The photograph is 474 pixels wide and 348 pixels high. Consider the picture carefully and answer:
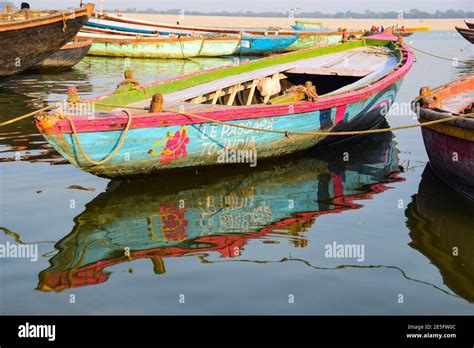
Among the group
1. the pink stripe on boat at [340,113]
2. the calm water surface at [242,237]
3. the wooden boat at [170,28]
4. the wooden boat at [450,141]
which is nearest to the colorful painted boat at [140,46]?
the wooden boat at [170,28]

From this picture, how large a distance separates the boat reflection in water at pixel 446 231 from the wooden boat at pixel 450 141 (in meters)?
0.20

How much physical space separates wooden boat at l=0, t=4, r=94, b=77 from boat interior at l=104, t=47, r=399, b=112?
301 inches

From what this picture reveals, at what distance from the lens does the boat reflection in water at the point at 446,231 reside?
609cm

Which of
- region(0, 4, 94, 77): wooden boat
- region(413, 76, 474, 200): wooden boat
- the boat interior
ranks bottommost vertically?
region(413, 76, 474, 200): wooden boat

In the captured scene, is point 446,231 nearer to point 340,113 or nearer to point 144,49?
point 340,113

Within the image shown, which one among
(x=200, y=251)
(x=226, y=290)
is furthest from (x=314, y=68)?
(x=226, y=290)

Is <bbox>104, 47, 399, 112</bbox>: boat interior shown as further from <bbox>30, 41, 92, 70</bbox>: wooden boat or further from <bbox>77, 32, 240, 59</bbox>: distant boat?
<bbox>77, 32, 240, 59</bbox>: distant boat

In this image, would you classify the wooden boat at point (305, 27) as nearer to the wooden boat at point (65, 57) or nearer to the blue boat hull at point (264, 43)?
the blue boat hull at point (264, 43)

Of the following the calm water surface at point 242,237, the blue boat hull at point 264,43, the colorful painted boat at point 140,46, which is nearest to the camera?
the calm water surface at point 242,237

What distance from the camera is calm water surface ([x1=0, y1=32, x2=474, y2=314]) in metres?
5.54

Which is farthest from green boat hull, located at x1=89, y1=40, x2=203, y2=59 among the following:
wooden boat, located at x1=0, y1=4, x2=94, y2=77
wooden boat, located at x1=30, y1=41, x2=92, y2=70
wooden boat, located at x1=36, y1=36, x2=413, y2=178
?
wooden boat, located at x1=36, y1=36, x2=413, y2=178

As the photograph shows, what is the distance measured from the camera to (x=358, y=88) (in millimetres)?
10656

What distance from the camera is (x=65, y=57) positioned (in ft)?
73.5
